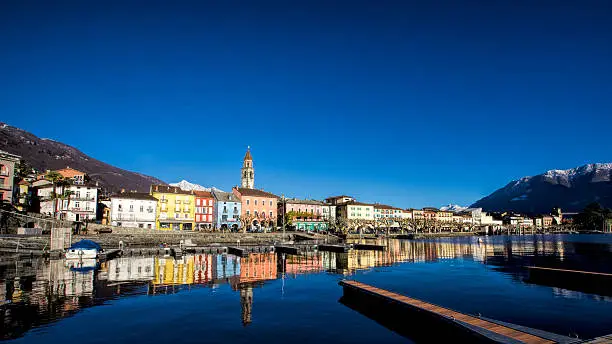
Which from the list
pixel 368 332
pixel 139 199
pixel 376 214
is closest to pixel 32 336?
pixel 368 332

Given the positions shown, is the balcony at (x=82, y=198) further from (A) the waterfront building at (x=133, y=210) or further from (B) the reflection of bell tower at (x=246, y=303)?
(B) the reflection of bell tower at (x=246, y=303)

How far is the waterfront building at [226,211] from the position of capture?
11725 cm

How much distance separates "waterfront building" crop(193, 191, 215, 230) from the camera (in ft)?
373

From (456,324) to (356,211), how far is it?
152 meters

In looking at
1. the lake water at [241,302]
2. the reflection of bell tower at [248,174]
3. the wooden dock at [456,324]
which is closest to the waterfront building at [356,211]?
the reflection of bell tower at [248,174]

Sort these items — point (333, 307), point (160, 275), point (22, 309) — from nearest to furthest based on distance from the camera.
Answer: point (22, 309), point (333, 307), point (160, 275)

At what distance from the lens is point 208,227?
4537 inches

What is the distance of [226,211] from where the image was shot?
119 m

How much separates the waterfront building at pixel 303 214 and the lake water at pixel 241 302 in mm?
90389

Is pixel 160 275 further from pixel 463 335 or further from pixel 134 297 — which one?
pixel 463 335

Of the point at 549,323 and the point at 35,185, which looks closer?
the point at 549,323

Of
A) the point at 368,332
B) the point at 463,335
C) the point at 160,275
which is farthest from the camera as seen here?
the point at 160,275

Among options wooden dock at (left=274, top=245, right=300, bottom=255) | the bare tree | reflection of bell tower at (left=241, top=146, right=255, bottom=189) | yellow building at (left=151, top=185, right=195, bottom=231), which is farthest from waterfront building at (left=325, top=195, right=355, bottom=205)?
wooden dock at (left=274, top=245, right=300, bottom=255)

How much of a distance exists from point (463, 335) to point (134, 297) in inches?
933
